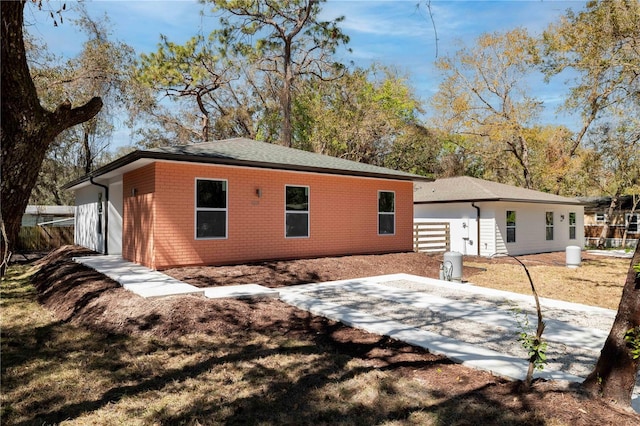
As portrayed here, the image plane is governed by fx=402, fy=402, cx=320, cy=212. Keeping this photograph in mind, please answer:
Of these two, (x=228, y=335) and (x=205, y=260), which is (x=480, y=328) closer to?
(x=228, y=335)

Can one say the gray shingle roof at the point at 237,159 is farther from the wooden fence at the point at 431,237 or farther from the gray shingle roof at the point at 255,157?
the wooden fence at the point at 431,237

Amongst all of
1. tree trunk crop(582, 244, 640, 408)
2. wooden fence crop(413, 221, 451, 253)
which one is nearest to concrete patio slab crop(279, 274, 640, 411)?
tree trunk crop(582, 244, 640, 408)

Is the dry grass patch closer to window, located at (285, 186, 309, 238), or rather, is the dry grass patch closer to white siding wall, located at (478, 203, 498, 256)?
white siding wall, located at (478, 203, 498, 256)

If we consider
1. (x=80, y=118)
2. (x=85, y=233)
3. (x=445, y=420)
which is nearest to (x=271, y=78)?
(x=85, y=233)

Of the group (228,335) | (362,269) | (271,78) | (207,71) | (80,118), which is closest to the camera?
(80,118)

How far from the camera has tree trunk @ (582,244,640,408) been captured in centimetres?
324

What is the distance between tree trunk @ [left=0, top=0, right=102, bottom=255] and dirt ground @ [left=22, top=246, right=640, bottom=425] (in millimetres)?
2911

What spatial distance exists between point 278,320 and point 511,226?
15373 millimetres

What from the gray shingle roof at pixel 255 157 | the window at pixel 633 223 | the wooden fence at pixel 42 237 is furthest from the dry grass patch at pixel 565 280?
the wooden fence at pixel 42 237

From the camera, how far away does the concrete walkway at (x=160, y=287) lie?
709 centimetres

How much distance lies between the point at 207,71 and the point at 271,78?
467cm

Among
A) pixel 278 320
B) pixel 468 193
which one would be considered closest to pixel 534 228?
pixel 468 193

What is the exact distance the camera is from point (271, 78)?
26.2 m

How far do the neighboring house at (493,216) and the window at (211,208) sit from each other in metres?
10.8
